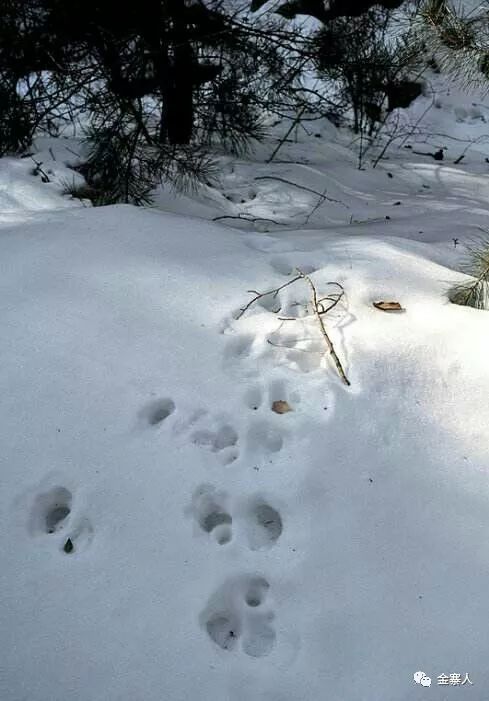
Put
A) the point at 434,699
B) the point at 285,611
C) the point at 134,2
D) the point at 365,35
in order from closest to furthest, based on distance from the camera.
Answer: the point at 434,699 → the point at 285,611 → the point at 134,2 → the point at 365,35

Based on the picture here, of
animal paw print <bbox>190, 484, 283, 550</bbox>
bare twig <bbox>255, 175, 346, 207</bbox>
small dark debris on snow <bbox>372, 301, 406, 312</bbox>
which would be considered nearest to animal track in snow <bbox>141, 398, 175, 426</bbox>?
animal paw print <bbox>190, 484, 283, 550</bbox>

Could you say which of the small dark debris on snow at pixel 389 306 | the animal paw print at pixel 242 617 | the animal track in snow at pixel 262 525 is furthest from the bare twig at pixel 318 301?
the animal paw print at pixel 242 617

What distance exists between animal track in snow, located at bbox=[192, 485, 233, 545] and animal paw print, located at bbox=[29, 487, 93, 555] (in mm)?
253

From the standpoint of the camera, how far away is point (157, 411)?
4.76 ft

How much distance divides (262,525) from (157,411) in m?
0.42

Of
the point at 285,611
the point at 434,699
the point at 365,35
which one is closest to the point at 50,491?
the point at 285,611

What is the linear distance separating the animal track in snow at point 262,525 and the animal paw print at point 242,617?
8cm

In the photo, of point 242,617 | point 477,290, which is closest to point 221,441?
point 242,617

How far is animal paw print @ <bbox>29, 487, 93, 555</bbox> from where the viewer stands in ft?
4.01

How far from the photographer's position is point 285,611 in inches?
44.4

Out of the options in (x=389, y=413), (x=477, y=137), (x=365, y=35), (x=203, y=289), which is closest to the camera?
(x=389, y=413)

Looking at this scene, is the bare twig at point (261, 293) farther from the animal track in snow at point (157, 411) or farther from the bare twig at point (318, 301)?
the animal track in snow at point (157, 411)

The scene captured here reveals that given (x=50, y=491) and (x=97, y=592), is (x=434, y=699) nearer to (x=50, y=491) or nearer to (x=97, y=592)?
(x=97, y=592)

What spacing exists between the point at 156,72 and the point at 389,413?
2.34m
